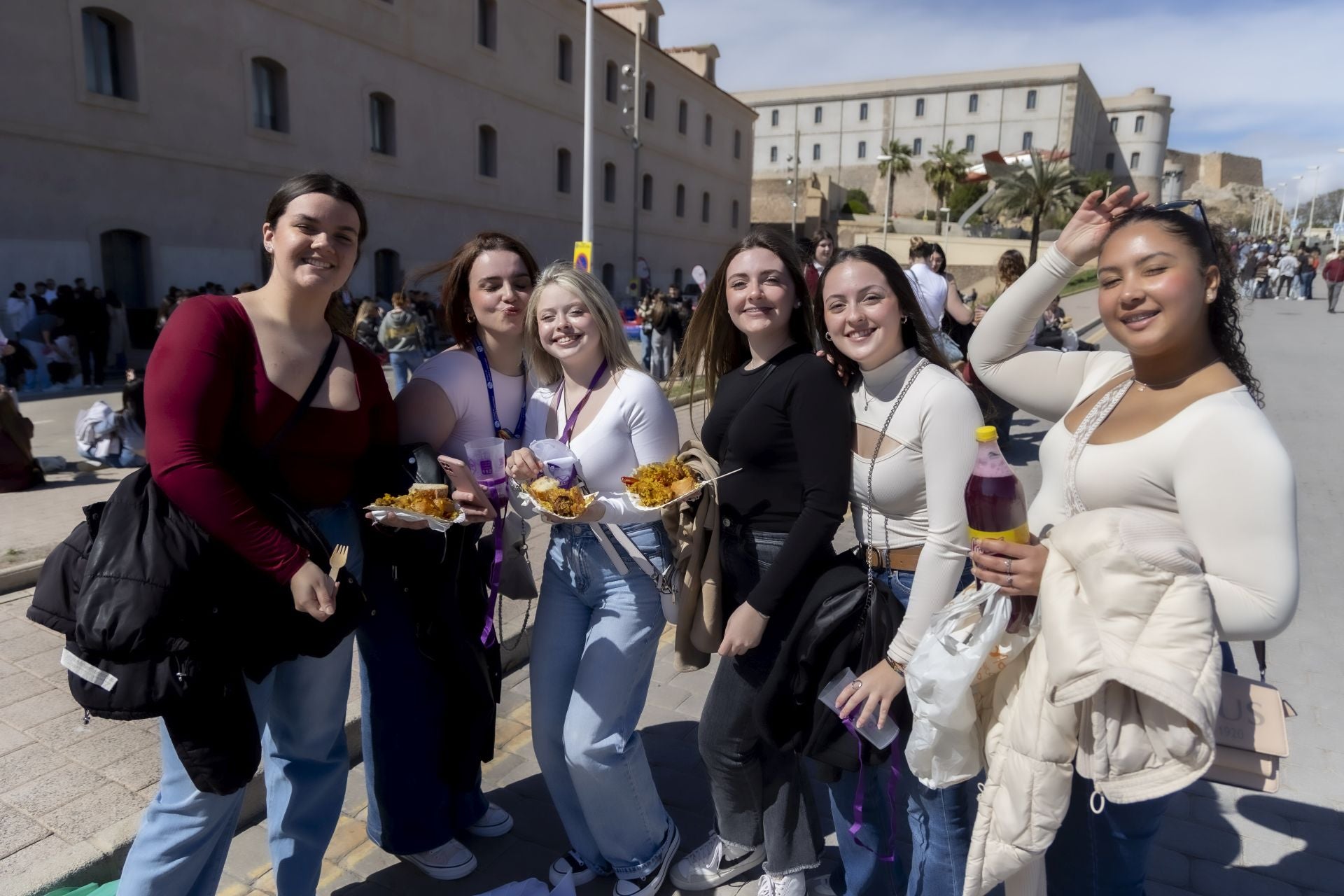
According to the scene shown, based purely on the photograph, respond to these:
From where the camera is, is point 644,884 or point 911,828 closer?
point 911,828

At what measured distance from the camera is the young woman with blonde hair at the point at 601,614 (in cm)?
276

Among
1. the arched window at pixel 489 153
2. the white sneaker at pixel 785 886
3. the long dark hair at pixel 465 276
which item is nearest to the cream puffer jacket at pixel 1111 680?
the white sneaker at pixel 785 886

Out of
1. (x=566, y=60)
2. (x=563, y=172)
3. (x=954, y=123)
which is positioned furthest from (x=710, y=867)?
(x=954, y=123)

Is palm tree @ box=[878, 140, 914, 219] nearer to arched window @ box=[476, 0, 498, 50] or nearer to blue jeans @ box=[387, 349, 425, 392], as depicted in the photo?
arched window @ box=[476, 0, 498, 50]

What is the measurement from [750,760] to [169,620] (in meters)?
1.76

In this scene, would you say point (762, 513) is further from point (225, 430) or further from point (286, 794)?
point (286, 794)

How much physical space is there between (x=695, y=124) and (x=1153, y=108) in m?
67.7

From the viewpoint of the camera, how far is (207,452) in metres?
2.16

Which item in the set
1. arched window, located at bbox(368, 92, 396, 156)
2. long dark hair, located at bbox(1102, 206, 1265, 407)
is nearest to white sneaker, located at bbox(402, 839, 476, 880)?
long dark hair, located at bbox(1102, 206, 1265, 407)

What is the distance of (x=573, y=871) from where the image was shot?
115 inches

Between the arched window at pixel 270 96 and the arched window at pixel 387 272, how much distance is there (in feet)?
14.7

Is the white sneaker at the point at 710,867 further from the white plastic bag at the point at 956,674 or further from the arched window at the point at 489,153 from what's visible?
the arched window at the point at 489,153

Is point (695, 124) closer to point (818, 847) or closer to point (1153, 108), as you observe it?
point (818, 847)

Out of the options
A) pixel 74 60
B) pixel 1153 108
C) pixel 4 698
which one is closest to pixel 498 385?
pixel 4 698
